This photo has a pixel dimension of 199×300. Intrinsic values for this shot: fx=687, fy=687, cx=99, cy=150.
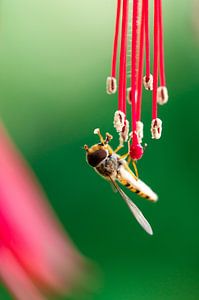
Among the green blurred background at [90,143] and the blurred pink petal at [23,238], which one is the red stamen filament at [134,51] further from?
the green blurred background at [90,143]

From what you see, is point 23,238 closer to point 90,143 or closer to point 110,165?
point 110,165

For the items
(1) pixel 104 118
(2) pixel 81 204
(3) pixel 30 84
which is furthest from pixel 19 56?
(2) pixel 81 204

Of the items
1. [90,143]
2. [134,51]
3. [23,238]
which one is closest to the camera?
[134,51]

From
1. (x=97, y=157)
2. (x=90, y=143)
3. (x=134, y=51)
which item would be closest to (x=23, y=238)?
(x=97, y=157)

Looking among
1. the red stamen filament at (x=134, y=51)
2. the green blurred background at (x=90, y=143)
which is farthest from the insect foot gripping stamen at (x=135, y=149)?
the green blurred background at (x=90, y=143)

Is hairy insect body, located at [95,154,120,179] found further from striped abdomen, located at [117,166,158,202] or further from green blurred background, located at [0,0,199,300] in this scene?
green blurred background, located at [0,0,199,300]

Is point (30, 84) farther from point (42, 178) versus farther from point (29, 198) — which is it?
point (29, 198)
